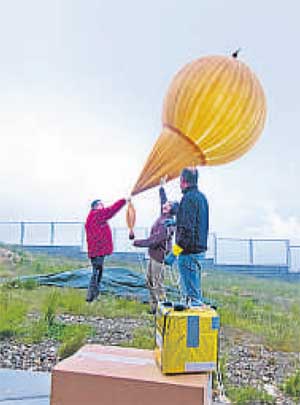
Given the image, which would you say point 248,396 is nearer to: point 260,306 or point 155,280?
point 260,306

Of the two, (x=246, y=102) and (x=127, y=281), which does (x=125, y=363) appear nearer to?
(x=127, y=281)

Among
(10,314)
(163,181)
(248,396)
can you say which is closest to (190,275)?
(163,181)

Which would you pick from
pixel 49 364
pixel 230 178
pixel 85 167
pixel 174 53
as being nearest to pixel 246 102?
pixel 230 178

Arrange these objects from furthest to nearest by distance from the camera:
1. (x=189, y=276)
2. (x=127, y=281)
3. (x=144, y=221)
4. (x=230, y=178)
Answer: (x=127, y=281) → (x=230, y=178) → (x=144, y=221) → (x=189, y=276)

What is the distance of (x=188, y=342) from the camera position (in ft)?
5.03

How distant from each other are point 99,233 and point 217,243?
731mm

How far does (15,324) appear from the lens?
277cm

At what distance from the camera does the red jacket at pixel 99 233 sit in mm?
2404

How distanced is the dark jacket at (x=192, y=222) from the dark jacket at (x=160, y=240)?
0.21 meters

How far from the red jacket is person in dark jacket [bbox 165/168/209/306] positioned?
59cm

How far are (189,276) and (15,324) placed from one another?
4.62 feet

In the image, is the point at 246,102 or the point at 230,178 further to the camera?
the point at 230,178

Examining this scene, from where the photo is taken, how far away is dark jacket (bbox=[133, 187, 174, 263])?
2.15m

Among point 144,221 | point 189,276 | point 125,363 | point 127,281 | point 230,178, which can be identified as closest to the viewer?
point 125,363
